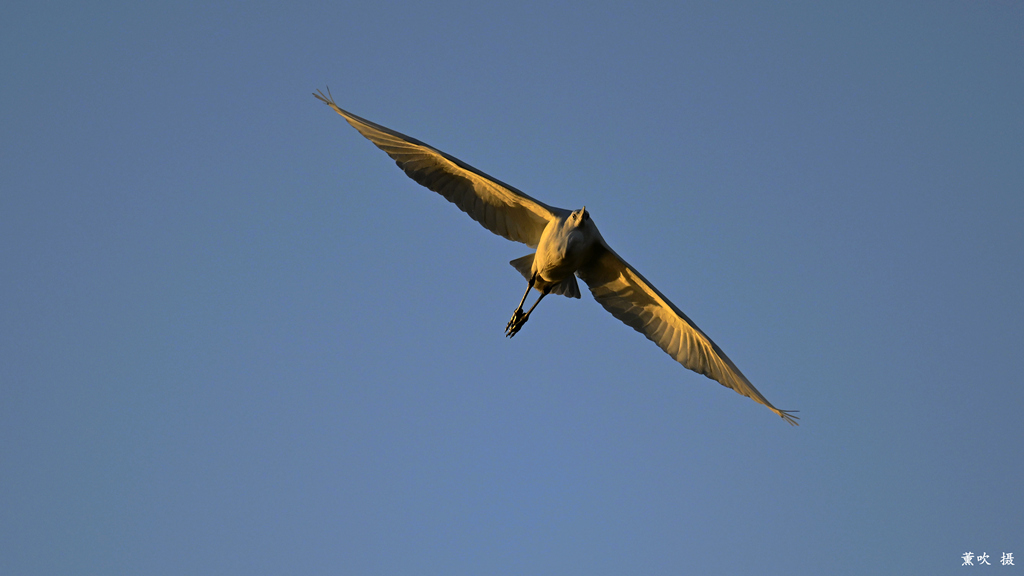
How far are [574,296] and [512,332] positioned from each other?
1.45 meters

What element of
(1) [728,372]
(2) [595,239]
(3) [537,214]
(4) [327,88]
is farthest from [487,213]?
(1) [728,372]

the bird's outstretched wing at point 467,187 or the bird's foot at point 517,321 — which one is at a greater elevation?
the bird's outstretched wing at point 467,187

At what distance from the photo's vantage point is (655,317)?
18.8 meters

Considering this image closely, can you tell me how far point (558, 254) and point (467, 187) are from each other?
240cm

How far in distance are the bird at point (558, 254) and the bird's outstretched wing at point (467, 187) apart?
0.02 m

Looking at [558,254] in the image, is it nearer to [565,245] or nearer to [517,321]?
[565,245]

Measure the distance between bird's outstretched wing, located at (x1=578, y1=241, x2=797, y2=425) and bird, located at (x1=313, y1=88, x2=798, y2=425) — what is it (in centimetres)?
2

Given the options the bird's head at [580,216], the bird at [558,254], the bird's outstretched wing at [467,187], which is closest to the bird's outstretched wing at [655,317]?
the bird at [558,254]

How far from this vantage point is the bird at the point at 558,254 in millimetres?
17578

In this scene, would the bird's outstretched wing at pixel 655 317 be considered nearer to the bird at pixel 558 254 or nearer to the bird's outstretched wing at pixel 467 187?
the bird at pixel 558 254

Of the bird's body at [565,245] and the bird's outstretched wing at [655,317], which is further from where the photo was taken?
the bird's outstretched wing at [655,317]

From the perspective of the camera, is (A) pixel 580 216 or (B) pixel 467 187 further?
(B) pixel 467 187

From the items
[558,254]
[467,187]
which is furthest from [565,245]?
[467,187]

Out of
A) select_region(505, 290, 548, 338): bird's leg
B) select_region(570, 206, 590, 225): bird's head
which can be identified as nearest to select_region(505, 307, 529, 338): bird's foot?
select_region(505, 290, 548, 338): bird's leg
